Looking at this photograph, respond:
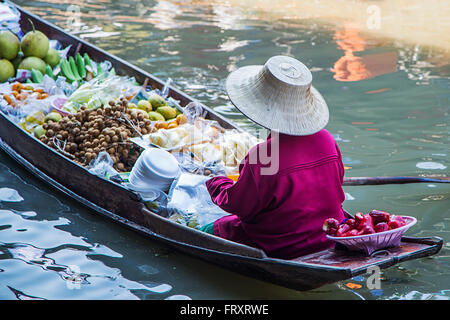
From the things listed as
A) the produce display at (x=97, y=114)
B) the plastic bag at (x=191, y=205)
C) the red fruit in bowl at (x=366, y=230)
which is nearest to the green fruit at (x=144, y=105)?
the produce display at (x=97, y=114)

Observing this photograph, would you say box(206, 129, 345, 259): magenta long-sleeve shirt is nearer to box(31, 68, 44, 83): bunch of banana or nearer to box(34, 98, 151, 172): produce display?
box(34, 98, 151, 172): produce display

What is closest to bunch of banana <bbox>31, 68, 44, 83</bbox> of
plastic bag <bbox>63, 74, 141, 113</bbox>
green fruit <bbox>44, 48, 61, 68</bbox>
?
green fruit <bbox>44, 48, 61, 68</bbox>

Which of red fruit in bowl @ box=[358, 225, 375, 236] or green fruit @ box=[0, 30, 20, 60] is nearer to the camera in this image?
red fruit in bowl @ box=[358, 225, 375, 236]

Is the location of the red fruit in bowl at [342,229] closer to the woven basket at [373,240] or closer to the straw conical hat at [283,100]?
the woven basket at [373,240]

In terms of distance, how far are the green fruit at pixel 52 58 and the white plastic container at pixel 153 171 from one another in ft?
8.56

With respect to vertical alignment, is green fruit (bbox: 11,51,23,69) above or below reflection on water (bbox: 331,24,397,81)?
above

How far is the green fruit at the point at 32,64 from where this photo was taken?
5.07m

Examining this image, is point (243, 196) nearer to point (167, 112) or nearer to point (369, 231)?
point (369, 231)

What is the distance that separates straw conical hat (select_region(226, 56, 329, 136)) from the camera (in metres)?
2.45

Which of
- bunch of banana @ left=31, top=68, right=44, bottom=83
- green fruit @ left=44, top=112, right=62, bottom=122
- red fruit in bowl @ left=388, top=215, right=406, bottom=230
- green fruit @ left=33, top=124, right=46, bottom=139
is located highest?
bunch of banana @ left=31, top=68, right=44, bottom=83

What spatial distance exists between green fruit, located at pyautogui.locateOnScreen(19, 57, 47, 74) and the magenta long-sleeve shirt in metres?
3.15

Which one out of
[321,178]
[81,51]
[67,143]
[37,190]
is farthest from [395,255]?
[81,51]

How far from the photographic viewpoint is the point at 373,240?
2.44m

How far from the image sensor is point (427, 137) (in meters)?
5.05
